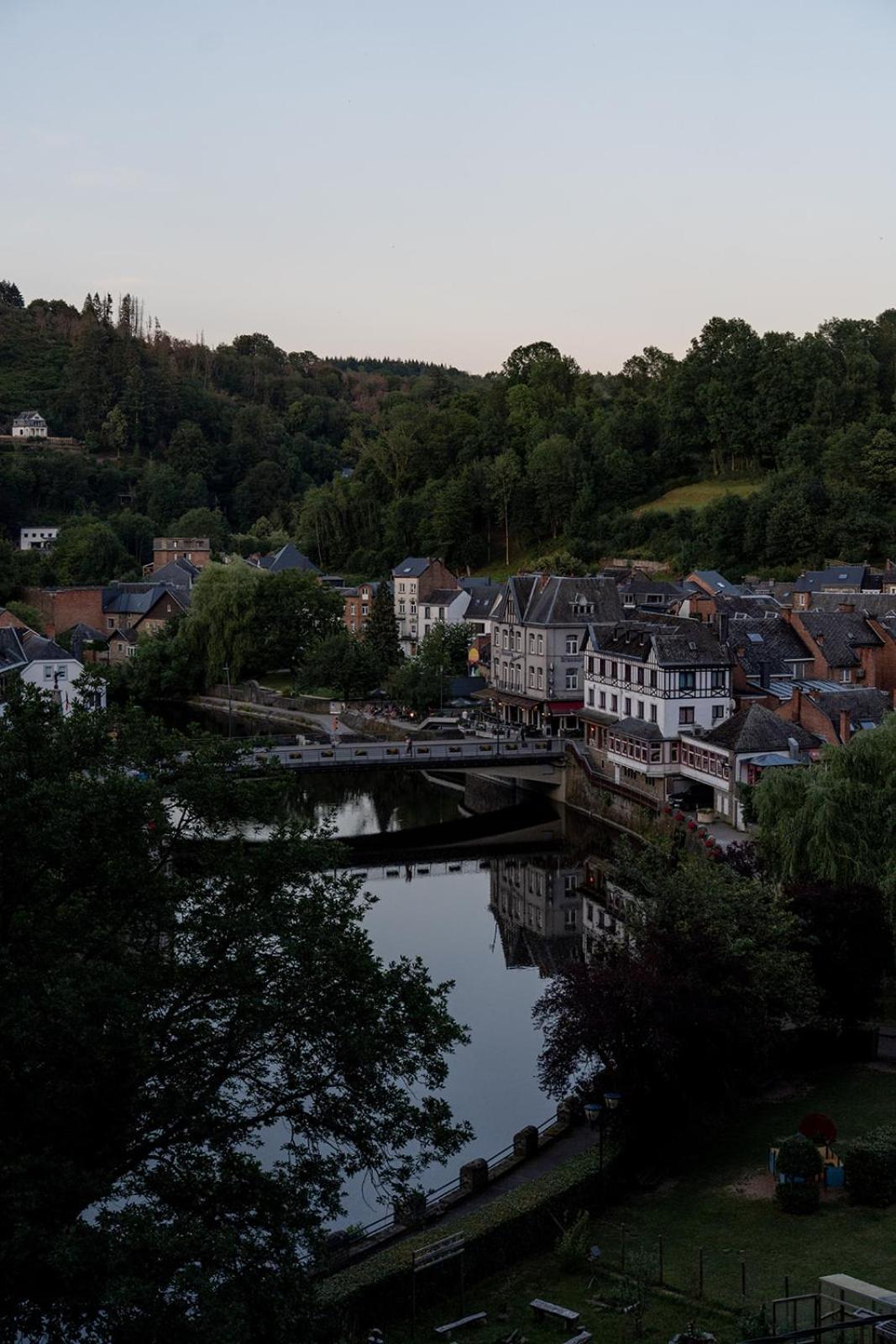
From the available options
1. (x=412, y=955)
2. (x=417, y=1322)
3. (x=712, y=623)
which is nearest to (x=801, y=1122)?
(x=417, y=1322)

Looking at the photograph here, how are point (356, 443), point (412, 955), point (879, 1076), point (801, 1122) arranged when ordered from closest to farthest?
point (801, 1122), point (879, 1076), point (412, 955), point (356, 443)

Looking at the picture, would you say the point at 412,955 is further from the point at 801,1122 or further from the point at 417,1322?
the point at 417,1322

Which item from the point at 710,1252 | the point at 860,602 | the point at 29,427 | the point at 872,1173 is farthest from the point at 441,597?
the point at 29,427

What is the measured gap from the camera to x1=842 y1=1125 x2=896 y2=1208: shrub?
17703mm

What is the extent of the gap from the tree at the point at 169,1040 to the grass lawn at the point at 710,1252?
2.26 meters

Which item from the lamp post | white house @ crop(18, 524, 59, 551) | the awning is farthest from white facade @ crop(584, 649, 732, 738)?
white house @ crop(18, 524, 59, 551)

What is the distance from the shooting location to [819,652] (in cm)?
4878

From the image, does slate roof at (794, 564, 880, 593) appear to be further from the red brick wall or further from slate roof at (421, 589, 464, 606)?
the red brick wall

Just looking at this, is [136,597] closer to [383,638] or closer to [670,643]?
[383,638]

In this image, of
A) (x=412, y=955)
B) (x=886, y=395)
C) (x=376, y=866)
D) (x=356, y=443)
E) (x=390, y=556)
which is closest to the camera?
(x=412, y=955)

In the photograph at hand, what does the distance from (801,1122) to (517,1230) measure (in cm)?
476

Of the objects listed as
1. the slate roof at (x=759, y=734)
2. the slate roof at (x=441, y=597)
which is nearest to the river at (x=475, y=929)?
the slate roof at (x=759, y=734)

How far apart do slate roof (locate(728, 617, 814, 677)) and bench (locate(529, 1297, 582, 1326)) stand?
3403 centimetres

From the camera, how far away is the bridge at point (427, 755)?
47.4 meters
